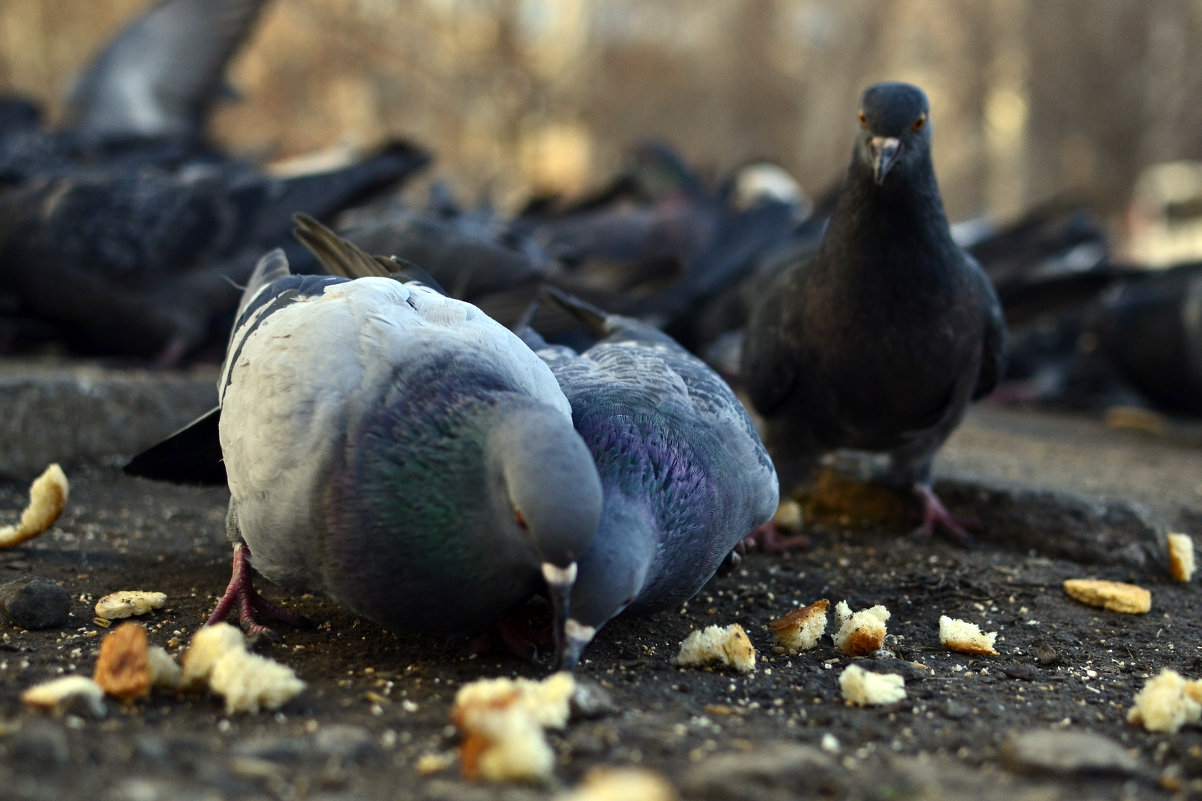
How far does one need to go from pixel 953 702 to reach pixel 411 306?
1.63 metres

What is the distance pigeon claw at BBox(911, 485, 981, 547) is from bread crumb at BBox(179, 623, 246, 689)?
271cm

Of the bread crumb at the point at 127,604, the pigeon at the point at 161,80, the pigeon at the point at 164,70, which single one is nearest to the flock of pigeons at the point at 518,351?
the bread crumb at the point at 127,604

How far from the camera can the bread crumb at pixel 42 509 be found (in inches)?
127

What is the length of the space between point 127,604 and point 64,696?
2.66 ft

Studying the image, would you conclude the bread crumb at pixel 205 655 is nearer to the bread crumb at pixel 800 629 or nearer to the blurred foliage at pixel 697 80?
the bread crumb at pixel 800 629

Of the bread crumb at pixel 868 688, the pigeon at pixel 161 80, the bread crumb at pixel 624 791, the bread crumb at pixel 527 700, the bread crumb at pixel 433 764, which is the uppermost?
the pigeon at pixel 161 80

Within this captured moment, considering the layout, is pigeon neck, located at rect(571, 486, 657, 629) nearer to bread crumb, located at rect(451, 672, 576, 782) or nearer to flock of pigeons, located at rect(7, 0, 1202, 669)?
flock of pigeons, located at rect(7, 0, 1202, 669)

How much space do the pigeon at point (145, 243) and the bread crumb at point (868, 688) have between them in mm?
4661

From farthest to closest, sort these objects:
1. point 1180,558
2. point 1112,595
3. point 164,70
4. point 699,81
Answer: point 699,81 → point 164,70 → point 1180,558 → point 1112,595

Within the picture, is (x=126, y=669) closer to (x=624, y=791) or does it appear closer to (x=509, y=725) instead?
(x=509, y=725)

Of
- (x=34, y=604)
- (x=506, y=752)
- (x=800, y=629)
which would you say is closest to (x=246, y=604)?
(x=34, y=604)

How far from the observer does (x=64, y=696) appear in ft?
6.39

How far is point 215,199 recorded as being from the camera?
6.00 metres

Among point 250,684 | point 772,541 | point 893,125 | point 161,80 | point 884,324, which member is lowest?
point 772,541
